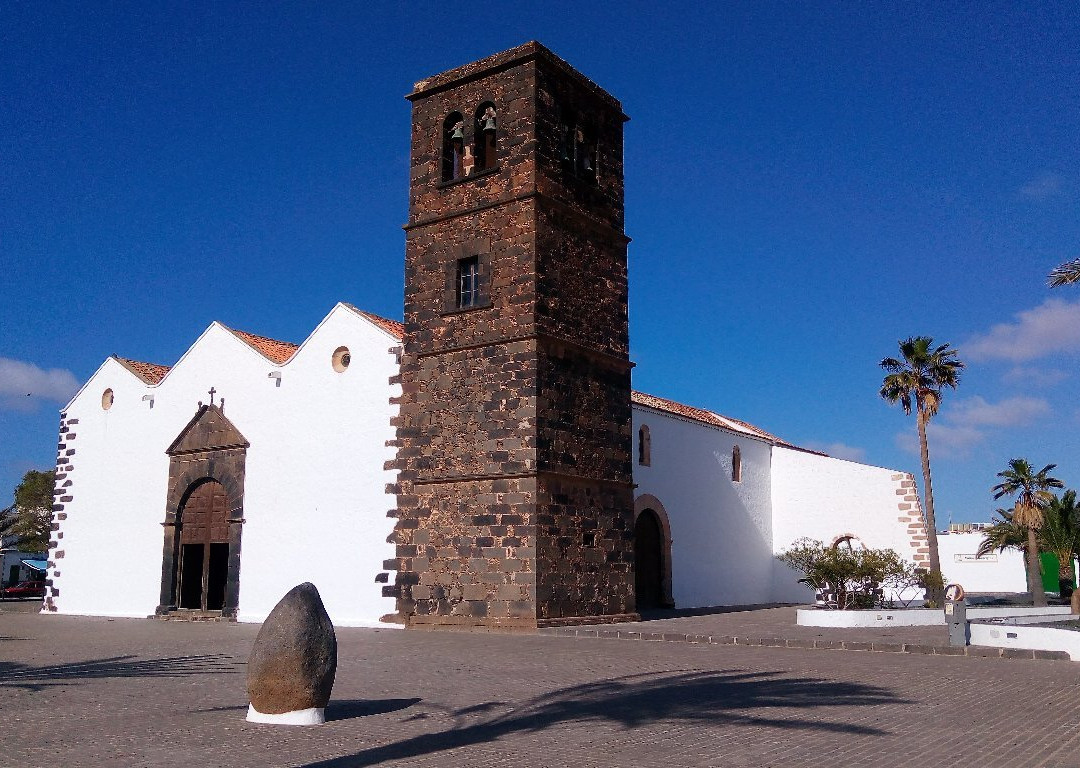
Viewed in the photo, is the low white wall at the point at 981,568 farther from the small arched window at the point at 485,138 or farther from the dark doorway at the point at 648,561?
the small arched window at the point at 485,138

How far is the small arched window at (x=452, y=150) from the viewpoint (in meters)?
19.4

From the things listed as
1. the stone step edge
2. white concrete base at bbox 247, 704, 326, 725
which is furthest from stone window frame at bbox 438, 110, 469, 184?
white concrete base at bbox 247, 704, 326, 725

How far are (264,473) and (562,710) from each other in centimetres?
1457

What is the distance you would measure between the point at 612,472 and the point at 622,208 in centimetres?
576

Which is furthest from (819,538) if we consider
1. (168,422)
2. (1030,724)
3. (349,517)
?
(1030,724)

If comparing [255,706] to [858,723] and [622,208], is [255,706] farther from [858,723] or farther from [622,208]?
[622,208]

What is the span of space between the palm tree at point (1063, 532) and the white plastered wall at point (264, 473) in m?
27.5

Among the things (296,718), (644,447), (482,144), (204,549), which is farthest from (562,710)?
(204,549)

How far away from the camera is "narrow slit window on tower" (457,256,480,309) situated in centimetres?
1850

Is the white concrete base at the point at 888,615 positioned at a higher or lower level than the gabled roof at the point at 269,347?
lower

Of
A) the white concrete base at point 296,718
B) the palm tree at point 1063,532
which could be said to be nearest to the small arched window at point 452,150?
the white concrete base at point 296,718

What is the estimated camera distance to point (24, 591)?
39531mm

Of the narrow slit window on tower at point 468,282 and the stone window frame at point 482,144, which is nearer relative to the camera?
the narrow slit window on tower at point 468,282

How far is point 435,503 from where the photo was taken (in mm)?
18000
